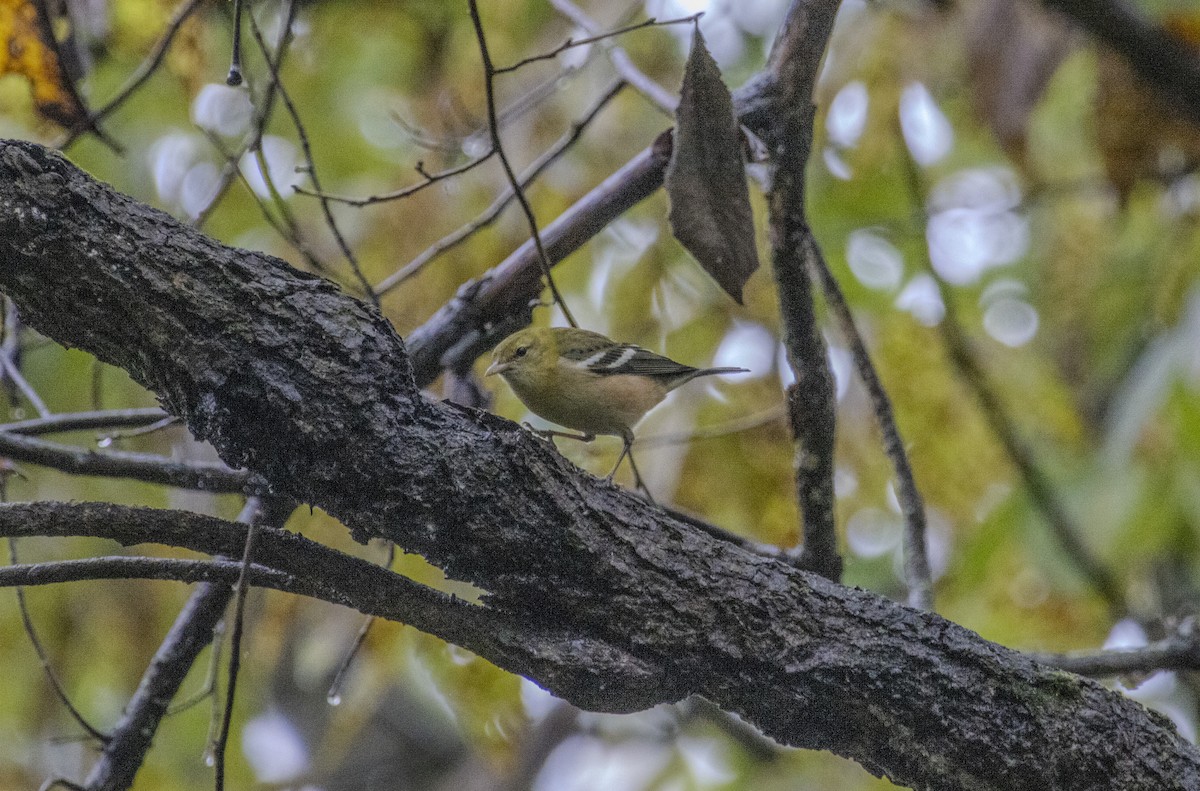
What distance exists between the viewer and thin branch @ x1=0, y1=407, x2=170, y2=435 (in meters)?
2.90

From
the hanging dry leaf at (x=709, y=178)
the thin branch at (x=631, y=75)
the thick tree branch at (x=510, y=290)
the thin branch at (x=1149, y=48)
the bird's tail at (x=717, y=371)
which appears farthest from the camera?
the thin branch at (x=1149, y=48)

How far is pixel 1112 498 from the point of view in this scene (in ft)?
15.5

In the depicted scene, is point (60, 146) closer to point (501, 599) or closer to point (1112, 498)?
point (501, 599)

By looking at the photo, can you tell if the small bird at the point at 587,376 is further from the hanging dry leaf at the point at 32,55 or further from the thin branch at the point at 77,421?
the hanging dry leaf at the point at 32,55

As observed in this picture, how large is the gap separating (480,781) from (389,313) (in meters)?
4.43

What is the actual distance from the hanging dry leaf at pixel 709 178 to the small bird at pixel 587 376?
1.40 metres

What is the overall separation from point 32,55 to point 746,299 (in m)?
2.97

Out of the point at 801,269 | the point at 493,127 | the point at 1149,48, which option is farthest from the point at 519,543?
the point at 1149,48

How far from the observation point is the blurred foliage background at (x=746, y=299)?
4508 millimetres

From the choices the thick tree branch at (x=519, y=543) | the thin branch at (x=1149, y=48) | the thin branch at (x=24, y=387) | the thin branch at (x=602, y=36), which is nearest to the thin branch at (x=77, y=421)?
the thin branch at (x=24, y=387)

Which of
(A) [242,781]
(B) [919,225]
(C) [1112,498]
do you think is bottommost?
(A) [242,781]

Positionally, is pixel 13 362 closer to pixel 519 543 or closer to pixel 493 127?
pixel 493 127

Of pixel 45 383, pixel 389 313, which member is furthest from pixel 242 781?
pixel 389 313

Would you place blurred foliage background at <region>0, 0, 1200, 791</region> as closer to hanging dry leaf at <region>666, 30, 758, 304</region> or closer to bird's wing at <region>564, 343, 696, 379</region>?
bird's wing at <region>564, 343, 696, 379</region>
